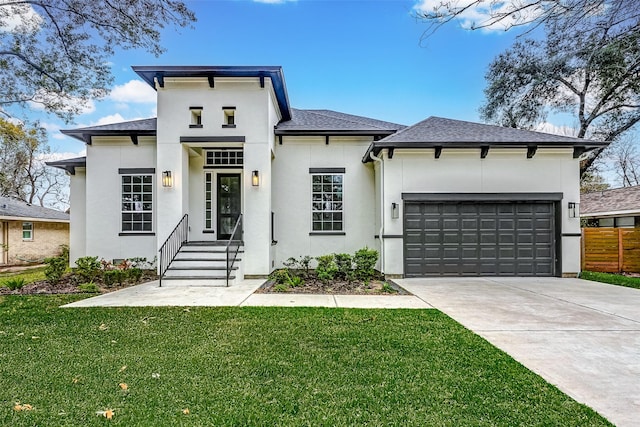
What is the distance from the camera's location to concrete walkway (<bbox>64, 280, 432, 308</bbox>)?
6.47 metres

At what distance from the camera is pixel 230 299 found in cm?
691

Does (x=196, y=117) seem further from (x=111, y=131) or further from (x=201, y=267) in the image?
(x=201, y=267)

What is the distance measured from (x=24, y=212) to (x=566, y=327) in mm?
21602

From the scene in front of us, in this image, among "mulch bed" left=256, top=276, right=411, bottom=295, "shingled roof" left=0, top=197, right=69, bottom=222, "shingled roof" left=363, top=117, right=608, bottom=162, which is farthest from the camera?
"shingled roof" left=0, top=197, right=69, bottom=222

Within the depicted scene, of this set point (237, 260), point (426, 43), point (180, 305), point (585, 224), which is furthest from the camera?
point (585, 224)

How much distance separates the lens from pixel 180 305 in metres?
6.39

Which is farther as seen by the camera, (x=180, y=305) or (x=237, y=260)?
(x=237, y=260)

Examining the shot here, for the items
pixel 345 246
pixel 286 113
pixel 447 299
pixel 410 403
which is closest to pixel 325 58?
pixel 286 113

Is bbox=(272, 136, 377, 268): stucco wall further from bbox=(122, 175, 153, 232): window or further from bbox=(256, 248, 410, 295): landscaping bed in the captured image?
bbox=(122, 175, 153, 232): window

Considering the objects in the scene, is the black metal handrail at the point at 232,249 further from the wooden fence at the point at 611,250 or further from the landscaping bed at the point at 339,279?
the wooden fence at the point at 611,250

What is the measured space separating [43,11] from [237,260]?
715 cm

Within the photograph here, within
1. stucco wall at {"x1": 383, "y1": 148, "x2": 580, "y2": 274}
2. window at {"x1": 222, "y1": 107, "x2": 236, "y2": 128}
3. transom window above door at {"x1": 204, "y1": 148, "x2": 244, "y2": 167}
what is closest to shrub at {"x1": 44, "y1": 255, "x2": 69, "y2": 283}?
transom window above door at {"x1": 204, "y1": 148, "x2": 244, "y2": 167}

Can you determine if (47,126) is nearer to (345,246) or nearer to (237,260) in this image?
(237,260)

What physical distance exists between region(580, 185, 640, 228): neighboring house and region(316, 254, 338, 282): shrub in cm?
1184
